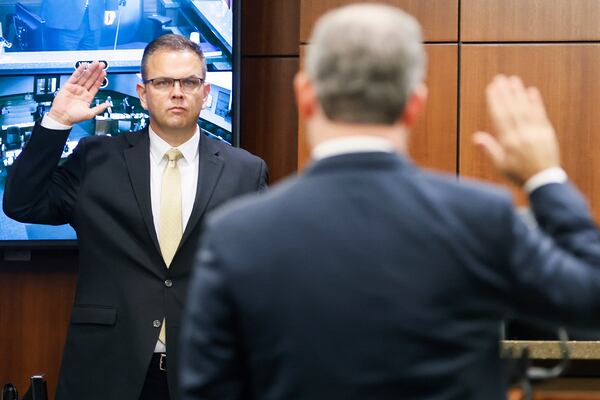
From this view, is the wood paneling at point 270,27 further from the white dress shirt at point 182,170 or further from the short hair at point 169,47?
the white dress shirt at point 182,170

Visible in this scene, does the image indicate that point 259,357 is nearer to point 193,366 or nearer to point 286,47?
point 193,366

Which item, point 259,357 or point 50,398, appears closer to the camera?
point 259,357

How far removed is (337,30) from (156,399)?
2057 mm

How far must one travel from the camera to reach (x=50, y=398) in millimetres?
4621

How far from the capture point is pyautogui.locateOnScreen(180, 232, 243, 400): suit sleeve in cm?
142

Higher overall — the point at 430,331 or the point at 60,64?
the point at 60,64

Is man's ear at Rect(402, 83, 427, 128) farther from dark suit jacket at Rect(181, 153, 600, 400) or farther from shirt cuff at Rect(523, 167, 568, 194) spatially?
shirt cuff at Rect(523, 167, 568, 194)

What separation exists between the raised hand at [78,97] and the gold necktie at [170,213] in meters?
0.31

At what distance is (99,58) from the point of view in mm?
4469

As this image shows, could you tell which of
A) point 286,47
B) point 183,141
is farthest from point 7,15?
point 183,141

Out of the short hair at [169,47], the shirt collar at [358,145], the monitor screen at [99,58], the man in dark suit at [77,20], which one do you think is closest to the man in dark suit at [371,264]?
the shirt collar at [358,145]

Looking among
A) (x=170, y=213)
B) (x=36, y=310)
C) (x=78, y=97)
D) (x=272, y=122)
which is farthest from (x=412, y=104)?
(x=36, y=310)

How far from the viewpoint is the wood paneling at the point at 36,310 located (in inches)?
183

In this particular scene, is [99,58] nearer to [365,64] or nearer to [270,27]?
[270,27]
